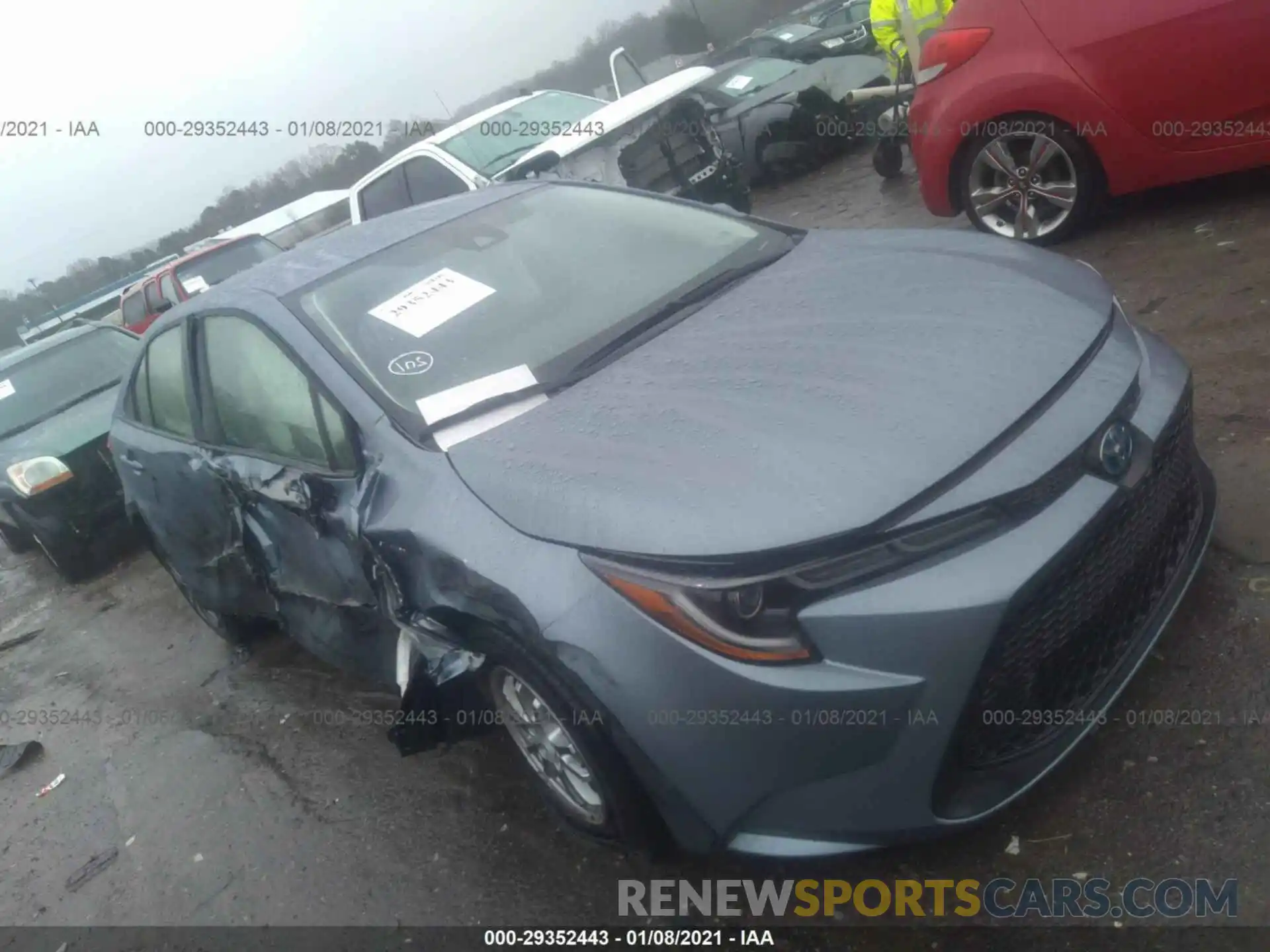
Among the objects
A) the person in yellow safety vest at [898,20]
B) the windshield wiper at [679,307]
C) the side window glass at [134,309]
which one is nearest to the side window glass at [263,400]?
the windshield wiper at [679,307]

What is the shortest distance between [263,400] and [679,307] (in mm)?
1295

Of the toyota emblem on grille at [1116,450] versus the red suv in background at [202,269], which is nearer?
the toyota emblem on grille at [1116,450]

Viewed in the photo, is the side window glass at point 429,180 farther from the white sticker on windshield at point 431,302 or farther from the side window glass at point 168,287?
the white sticker on windshield at point 431,302

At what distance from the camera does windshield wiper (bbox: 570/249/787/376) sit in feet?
8.73

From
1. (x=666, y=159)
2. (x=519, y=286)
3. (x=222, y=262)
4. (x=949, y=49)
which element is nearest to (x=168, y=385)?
(x=519, y=286)

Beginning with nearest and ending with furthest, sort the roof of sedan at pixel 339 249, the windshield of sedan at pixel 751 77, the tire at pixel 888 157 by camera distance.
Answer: the roof of sedan at pixel 339 249 < the tire at pixel 888 157 < the windshield of sedan at pixel 751 77

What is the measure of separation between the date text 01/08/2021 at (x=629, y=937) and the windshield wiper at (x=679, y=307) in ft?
4.55

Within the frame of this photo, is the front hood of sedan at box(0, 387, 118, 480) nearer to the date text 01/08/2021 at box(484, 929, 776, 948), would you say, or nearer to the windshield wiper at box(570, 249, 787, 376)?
the windshield wiper at box(570, 249, 787, 376)

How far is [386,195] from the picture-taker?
873cm

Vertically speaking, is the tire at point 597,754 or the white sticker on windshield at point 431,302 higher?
the white sticker on windshield at point 431,302

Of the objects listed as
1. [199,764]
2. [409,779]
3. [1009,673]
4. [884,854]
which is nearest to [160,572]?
[199,764]

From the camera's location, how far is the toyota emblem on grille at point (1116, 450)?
6.51 ft

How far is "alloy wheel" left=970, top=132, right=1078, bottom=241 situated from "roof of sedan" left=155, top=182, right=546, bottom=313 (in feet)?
8.43

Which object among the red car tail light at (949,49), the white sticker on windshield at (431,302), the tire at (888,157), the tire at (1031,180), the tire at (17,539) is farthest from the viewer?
the tire at (888,157)
